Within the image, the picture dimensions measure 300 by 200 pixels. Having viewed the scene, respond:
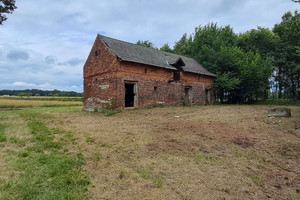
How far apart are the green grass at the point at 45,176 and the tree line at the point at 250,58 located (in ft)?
77.0

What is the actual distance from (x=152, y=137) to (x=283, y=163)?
389cm

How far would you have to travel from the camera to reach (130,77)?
16.2m

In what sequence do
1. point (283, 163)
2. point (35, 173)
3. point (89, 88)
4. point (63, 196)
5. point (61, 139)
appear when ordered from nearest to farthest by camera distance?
point (63, 196), point (35, 173), point (283, 163), point (61, 139), point (89, 88)

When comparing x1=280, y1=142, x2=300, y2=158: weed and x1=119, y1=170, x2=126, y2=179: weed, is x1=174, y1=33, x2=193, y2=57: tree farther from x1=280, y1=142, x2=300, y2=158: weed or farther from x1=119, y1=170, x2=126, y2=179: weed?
x1=119, y1=170, x2=126, y2=179: weed

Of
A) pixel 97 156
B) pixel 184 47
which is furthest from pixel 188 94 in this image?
pixel 97 156

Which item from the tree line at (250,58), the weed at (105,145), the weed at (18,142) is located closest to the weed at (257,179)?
the weed at (105,145)

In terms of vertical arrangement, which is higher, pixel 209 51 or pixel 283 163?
pixel 209 51

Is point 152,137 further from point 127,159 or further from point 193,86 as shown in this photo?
point 193,86

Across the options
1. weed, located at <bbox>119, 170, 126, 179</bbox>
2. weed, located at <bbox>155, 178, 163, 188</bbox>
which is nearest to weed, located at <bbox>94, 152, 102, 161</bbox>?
weed, located at <bbox>119, 170, 126, 179</bbox>

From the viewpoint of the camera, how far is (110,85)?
52.7ft

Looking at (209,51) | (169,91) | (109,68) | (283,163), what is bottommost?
(283,163)

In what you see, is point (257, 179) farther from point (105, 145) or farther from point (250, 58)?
point (250, 58)

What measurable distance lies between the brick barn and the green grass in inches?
423

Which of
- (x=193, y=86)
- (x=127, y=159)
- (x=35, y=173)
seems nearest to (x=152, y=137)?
(x=127, y=159)
